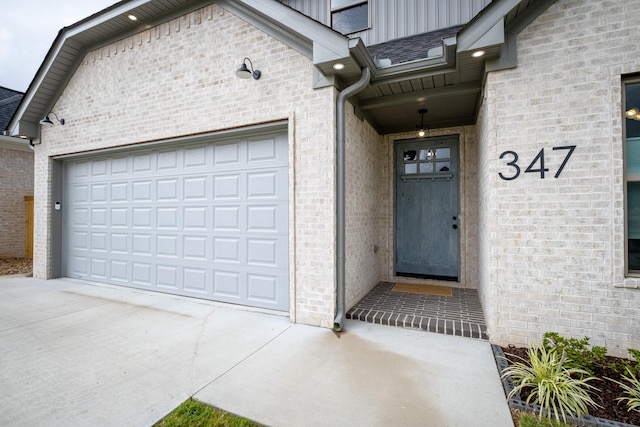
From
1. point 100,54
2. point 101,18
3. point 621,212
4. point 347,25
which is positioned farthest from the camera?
point 347,25

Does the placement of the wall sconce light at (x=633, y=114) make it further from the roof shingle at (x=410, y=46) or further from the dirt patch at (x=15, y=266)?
the dirt patch at (x=15, y=266)

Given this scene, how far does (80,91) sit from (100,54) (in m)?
0.87

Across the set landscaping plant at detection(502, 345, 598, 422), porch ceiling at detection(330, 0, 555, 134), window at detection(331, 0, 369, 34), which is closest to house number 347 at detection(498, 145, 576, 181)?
porch ceiling at detection(330, 0, 555, 134)

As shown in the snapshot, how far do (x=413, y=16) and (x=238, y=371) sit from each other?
6308 mm

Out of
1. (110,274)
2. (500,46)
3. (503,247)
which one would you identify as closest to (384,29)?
(500,46)

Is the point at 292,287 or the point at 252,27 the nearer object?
the point at 292,287

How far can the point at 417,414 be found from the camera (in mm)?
2127

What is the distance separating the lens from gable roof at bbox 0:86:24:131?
346 inches

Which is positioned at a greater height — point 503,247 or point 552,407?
point 503,247

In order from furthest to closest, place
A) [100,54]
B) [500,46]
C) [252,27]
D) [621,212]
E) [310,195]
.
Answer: [100,54], [252,27], [310,195], [500,46], [621,212]

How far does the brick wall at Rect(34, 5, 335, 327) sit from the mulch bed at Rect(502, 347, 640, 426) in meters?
2.42

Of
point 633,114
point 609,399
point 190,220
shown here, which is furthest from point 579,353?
point 190,220

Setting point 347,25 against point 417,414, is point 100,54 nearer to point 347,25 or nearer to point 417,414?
point 347,25

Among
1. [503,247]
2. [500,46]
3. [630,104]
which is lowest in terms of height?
[503,247]
